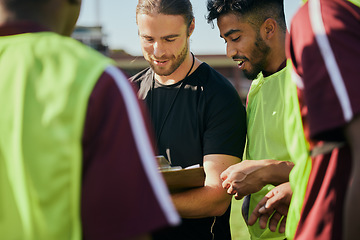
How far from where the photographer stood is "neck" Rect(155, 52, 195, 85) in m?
2.88

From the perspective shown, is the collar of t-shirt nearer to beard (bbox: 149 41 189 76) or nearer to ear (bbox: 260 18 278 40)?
beard (bbox: 149 41 189 76)

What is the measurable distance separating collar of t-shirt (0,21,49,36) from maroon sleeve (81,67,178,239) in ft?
0.90

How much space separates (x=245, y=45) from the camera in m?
2.86

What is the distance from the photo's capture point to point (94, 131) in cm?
108

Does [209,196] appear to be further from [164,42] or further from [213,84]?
[164,42]

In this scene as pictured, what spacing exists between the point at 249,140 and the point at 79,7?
5.16ft

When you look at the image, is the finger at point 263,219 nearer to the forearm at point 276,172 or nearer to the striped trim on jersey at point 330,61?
the forearm at point 276,172

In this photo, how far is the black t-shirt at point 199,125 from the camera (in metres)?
2.62

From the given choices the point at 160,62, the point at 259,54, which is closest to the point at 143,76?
the point at 160,62

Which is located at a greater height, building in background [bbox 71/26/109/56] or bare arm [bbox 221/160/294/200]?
bare arm [bbox 221/160/294/200]

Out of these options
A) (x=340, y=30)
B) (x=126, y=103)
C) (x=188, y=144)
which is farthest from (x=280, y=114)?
(x=126, y=103)

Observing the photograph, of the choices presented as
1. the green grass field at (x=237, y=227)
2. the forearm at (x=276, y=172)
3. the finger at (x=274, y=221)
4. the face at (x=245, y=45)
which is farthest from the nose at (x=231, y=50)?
the green grass field at (x=237, y=227)

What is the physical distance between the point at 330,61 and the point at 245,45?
168cm

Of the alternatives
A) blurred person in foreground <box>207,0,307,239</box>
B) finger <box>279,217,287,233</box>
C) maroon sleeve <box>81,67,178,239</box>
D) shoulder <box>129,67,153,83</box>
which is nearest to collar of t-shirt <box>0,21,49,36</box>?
maroon sleeve <box>81,67,178,239</box>
